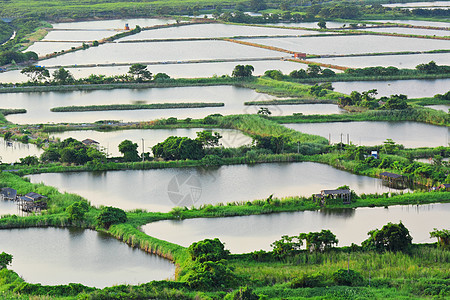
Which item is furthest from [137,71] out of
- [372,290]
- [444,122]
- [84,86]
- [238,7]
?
[238,7]

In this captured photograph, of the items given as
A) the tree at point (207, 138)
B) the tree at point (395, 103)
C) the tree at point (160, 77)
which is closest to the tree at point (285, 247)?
the tree at point (207, 138)

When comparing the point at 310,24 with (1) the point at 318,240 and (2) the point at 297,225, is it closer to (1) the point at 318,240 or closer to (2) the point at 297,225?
(2) the point at 297,225

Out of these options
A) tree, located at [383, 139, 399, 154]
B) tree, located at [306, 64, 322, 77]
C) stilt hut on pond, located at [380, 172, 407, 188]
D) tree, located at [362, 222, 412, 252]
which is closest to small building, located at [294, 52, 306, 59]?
tree, located at [306, 64, 322, 77]

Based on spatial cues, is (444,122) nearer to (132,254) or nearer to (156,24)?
(132,254)

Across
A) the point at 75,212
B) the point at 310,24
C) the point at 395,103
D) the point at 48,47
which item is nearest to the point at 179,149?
the point at 75,212

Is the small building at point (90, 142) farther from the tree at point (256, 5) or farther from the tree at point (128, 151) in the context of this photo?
the tree at point (256, 5)

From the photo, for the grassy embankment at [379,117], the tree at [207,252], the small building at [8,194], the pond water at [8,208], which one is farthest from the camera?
the grassy embankment at [379,117]
